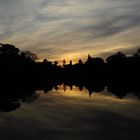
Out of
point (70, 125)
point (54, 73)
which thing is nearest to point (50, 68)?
point (54, 73)

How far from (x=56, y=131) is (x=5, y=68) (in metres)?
88.7

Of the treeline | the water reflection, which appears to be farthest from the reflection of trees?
the water reflection

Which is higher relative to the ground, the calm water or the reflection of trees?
the reflection of trees

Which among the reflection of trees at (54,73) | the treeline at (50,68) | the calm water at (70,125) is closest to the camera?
the calm water at (70,125)

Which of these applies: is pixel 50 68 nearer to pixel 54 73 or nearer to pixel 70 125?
pixel 54 73

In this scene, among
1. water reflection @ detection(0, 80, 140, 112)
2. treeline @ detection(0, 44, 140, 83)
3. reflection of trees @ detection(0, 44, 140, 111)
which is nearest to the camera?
water reflection @ detection(0, 80, 140, 112)

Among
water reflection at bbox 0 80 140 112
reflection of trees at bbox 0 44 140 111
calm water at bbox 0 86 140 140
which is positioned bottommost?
calm water at bbox 0 86 140 140

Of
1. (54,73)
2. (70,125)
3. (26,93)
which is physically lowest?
(70,125)

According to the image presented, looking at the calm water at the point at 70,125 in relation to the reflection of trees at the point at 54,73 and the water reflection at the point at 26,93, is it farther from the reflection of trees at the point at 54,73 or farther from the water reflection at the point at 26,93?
the reflection of trees at the point at 54,73

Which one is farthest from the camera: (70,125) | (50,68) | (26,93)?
(50,68)

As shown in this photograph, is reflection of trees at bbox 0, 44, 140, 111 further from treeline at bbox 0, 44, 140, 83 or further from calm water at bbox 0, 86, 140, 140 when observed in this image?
calm water at bbox 0, 86, 140, 140

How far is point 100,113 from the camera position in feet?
91.5

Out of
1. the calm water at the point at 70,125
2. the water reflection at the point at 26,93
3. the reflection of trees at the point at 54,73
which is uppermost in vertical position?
the reflection of trees at the point at 54,73

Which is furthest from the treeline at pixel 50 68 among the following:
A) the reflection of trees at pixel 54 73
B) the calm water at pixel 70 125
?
the calm water at pixel 70 125
